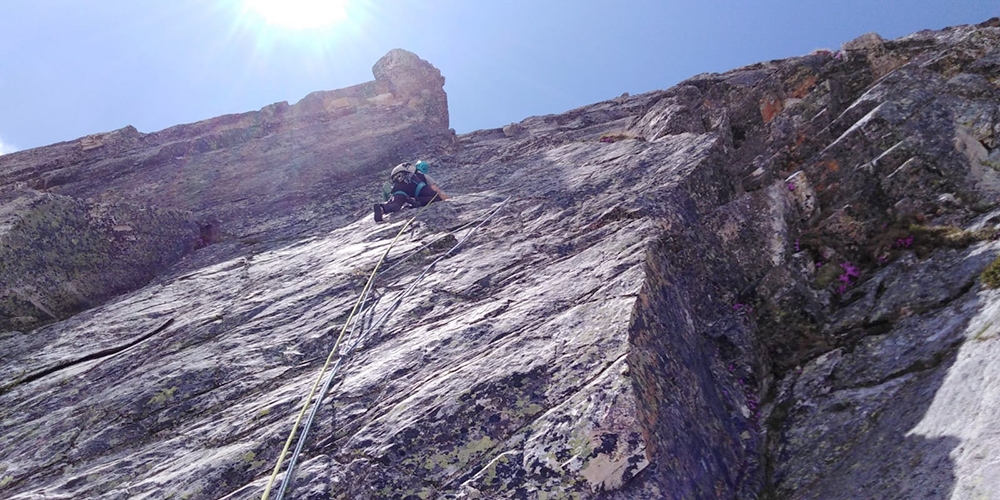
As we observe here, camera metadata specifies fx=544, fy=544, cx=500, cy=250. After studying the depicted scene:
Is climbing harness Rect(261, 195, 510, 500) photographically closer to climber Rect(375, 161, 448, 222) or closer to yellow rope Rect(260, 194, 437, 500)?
yellow rope Rect(260, 194, 437, 500)

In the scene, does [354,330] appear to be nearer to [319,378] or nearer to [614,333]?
[319,378]

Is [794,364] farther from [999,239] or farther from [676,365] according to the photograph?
[999,239]

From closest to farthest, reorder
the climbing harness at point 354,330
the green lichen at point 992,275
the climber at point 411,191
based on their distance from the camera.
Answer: the climbing harness at point 354,330, the green lichen at point 992,275, the climber at point 411,191

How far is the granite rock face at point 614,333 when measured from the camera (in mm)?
6621

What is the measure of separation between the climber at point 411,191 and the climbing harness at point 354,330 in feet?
4.47

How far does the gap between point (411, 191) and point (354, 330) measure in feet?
23.9

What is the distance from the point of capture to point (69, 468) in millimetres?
8195

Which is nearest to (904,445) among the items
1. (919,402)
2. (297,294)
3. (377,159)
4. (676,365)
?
(919,402)

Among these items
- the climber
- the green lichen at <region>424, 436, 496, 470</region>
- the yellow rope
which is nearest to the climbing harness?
the yellow rope

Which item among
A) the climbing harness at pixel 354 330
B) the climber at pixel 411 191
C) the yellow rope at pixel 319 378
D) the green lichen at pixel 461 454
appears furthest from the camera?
the climber at pixel 411 191

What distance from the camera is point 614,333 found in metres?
7.53

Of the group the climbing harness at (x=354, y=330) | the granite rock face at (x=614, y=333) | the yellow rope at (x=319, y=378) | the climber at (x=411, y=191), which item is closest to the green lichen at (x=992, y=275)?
the granite rock face at (x=614, y=333)

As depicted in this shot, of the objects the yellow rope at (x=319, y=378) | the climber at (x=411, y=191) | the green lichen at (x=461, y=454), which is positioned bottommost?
the green lichen at (x=461, y=454)

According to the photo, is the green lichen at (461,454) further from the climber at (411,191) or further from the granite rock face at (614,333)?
the climber at (411,191)
